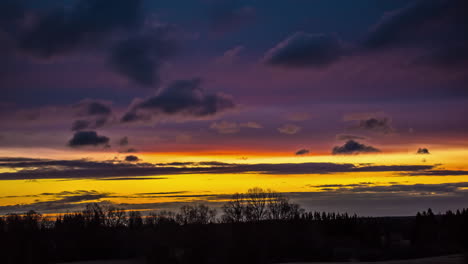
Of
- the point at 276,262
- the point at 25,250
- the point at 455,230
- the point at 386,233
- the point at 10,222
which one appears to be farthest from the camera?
the point at 386,233

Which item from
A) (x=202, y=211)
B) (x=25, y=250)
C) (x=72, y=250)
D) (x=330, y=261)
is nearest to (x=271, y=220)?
(x=202, y=211)

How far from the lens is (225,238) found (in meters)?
89.2

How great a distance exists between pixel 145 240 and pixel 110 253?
1517 centimetres

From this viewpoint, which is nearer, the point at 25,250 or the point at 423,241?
the point at 25,250

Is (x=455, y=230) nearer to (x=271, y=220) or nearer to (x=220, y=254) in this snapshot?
(x=271, y=220)

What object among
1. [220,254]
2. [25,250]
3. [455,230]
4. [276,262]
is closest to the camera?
[220,254]

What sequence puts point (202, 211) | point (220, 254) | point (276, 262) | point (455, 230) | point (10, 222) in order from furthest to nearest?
1. point (455, 230)
2. point (10, 222)
3. point (202, 211)
4. point (276, 262)
5. point (220, 254)

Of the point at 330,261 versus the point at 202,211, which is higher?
the point at 202,211

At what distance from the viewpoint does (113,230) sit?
427 ft

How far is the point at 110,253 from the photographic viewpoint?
398ft

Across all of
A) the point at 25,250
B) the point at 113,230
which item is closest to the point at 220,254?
Result: the point at 25,250

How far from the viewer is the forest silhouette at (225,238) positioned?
89.4m

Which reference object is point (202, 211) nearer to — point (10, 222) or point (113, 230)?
point (113, 230)

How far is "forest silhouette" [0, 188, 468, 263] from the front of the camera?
89.4 meters
